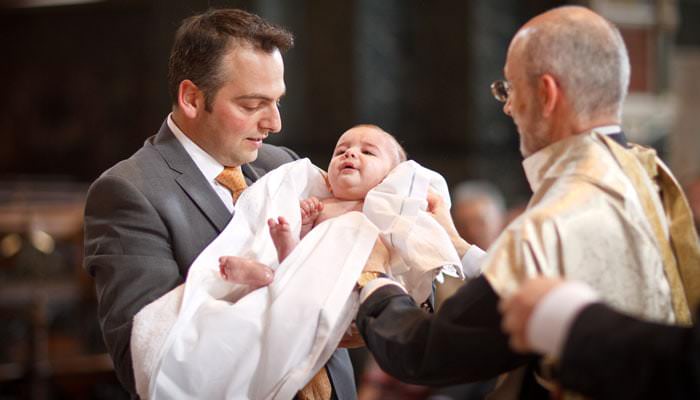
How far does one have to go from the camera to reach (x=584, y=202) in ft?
6.85

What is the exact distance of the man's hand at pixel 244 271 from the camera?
2430mm

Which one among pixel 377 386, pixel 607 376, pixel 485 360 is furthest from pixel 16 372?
pixel 607 376

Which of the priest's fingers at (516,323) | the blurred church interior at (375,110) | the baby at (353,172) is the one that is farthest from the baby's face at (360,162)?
the blurred church interior at (375,110)

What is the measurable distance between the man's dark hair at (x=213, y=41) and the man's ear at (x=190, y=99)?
15mm

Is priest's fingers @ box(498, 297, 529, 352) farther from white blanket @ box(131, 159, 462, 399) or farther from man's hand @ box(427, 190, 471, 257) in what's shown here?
man's hand @ box(427, 190, 471, 257)

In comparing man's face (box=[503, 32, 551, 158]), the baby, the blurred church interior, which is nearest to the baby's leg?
the baby

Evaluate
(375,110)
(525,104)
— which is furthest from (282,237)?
(375,110)

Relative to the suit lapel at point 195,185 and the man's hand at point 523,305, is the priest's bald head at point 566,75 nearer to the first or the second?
the man's hand at point 523,305

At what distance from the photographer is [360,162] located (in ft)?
8.64

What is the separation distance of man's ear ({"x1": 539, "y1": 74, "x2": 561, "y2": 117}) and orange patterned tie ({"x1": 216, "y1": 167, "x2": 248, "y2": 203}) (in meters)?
0.93

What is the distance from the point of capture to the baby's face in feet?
8.64

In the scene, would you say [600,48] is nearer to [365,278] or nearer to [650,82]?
[365,278]

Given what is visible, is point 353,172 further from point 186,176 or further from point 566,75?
point 566,75

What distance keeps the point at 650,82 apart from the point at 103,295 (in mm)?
6155
